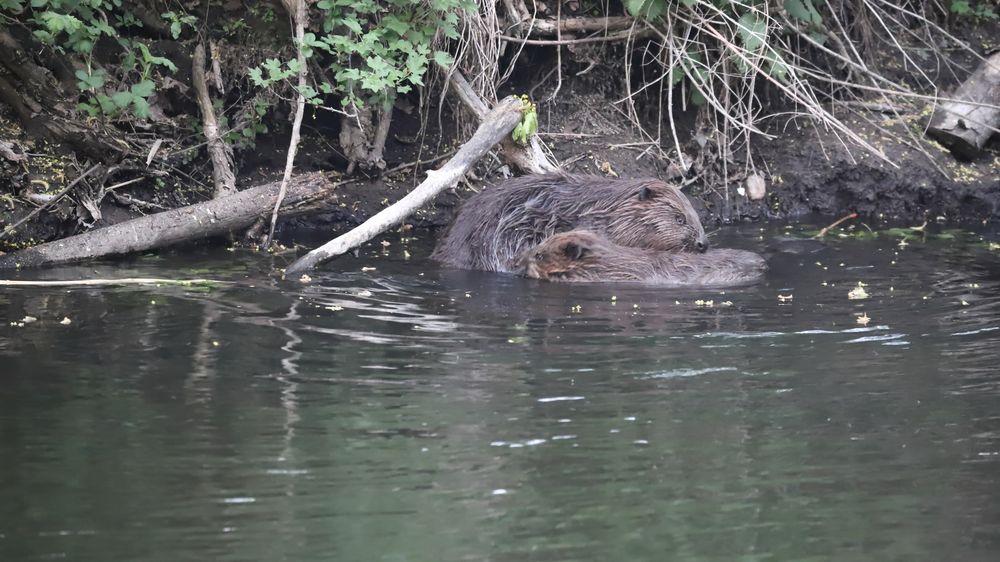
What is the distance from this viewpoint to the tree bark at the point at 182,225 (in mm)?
7934

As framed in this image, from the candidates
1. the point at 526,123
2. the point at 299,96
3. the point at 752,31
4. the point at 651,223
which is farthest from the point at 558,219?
the point at 752,31

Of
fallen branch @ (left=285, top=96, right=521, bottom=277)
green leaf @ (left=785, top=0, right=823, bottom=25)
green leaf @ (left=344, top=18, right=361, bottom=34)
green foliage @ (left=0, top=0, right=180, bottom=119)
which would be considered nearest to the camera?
fallen branch @ (left=285, top=96, right=521, bottom=277)

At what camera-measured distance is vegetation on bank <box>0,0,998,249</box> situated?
866 cm

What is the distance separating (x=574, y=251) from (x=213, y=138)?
119 inches

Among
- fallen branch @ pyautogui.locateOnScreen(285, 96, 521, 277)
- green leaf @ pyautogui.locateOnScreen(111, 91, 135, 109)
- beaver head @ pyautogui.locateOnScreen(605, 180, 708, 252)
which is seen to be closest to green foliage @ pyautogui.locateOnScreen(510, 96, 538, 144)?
fallen branch @ pyautogui.locateOnScreen(285, 96, 521, 277)

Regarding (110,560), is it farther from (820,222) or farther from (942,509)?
(820,222)

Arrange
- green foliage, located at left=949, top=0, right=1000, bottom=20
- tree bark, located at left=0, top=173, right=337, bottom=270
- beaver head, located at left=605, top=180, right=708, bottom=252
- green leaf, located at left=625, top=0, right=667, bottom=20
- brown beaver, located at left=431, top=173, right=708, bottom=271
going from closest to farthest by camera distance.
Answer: tree bark, located at left=0, top=173, right=337, bottom=270, brown beaver, located at left=431, top=173, right=708, bottom=271, beaver head, located at left=605, top=180, right=708, bottom=252, green leaf, located at left=625, top=0, right=667, bottom=20, green foliage, located at left=949, top=0, right=1000, bottom=20

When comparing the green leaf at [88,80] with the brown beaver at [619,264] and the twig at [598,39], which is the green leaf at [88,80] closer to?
the brown beaver at [619,264]

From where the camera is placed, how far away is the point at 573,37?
10.9 metres

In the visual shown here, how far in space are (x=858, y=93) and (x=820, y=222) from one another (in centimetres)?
216

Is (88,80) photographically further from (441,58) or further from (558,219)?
(558,219)

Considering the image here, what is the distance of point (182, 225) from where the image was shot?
8.41 meters

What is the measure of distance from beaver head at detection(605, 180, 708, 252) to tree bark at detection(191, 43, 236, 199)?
2855 mm

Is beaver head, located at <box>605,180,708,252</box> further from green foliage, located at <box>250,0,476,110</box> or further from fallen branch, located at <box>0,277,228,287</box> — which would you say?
fallen branch, located at <box>0,277,228,287</box>
